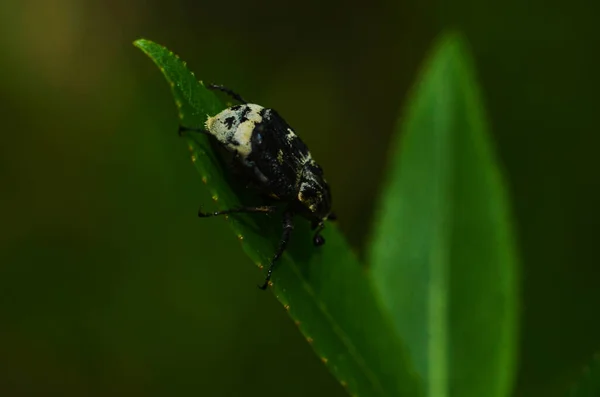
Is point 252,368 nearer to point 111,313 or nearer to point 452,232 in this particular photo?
point 111,313

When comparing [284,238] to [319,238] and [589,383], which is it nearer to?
[319,238]

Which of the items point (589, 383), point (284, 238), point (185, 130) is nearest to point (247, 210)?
point (284, 238)

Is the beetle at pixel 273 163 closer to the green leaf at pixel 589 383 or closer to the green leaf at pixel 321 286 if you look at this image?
the green leaf at pixel 321 286

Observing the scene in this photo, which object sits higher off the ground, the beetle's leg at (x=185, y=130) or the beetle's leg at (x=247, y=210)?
the beetle's leg at (x=185, y=130)

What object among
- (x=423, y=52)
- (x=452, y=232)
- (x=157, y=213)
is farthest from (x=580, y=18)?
(x=157, y=213)

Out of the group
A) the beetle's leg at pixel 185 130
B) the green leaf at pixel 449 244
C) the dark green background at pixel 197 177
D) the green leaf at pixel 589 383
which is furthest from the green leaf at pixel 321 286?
the dark green background at pixel 197 177

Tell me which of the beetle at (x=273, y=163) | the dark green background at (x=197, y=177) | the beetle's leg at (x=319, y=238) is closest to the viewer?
the beetle at (x=273, y=163)

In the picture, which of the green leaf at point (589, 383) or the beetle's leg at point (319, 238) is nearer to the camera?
the green leaf at point (589, 383)
